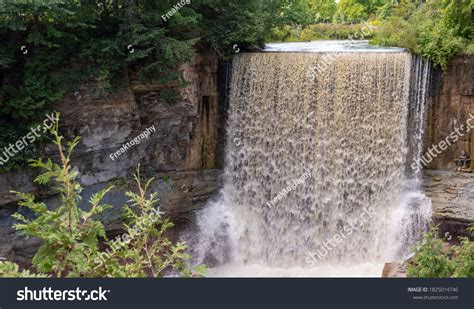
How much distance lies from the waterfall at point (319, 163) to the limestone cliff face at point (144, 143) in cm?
71

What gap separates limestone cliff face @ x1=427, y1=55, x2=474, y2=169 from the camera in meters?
13.3

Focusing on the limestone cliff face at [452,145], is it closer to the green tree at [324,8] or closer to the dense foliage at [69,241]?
the dense foliage at [69,241]

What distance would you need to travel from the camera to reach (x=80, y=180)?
1353 cm

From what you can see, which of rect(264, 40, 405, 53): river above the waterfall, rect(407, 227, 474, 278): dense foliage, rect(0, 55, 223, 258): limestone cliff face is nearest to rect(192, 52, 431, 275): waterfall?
rect(0, 55, 223, 258): limestone cliff face

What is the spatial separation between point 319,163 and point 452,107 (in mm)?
3940

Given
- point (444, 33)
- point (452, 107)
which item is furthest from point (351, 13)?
point (452, 107)

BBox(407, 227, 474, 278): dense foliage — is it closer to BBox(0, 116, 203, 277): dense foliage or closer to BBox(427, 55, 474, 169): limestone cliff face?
BBox(0, 116, 203, 277): dense foliage

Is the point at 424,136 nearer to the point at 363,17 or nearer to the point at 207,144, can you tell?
the point at 207,144

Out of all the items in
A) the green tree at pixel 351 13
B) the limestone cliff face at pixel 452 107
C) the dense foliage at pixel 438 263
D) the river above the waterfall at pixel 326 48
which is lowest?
the dense foliage at pixel 438 263

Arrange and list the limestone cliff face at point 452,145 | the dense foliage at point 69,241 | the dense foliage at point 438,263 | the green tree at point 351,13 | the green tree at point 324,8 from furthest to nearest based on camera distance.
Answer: the green tree at point 324,8
the green tree at point 351,13
the limestone cliff face at point 452,145
the dense foliage at point 438,263
the dense foliage at point 69,241

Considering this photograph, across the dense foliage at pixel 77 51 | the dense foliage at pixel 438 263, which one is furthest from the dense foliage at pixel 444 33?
the dense foliage at pixel 438 263

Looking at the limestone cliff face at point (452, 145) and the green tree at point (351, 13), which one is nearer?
the limestone cliff face at point (452, 145)

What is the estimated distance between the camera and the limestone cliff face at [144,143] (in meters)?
12.8
